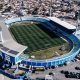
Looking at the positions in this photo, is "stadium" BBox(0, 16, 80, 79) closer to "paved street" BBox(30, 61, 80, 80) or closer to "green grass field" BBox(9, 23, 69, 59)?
"green grass field" BBox(9, 23, 69, 59)

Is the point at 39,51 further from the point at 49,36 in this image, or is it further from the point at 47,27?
the point at 47,27

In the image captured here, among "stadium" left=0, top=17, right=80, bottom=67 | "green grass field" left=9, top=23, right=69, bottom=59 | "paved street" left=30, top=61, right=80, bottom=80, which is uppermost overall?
"stadium" left=0, top=17, right=80, bottom=67

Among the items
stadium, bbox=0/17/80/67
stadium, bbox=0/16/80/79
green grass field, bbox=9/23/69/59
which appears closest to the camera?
stadium, bbox=0/17/80/67

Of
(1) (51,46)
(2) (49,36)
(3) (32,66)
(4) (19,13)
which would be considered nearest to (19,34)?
(2) (49,36)

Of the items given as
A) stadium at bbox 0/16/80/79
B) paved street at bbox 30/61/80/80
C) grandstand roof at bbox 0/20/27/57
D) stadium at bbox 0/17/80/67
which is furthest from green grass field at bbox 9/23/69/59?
grandstand roof at bbox 0/20/27/57

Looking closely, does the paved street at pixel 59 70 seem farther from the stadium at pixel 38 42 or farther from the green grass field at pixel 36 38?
the green grass field at pixel 36 38

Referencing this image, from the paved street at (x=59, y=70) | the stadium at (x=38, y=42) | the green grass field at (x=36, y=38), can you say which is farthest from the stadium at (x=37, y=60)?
the green grass field at (x=36, y=38)

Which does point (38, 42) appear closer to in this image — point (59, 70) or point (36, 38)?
point (36, 38)
